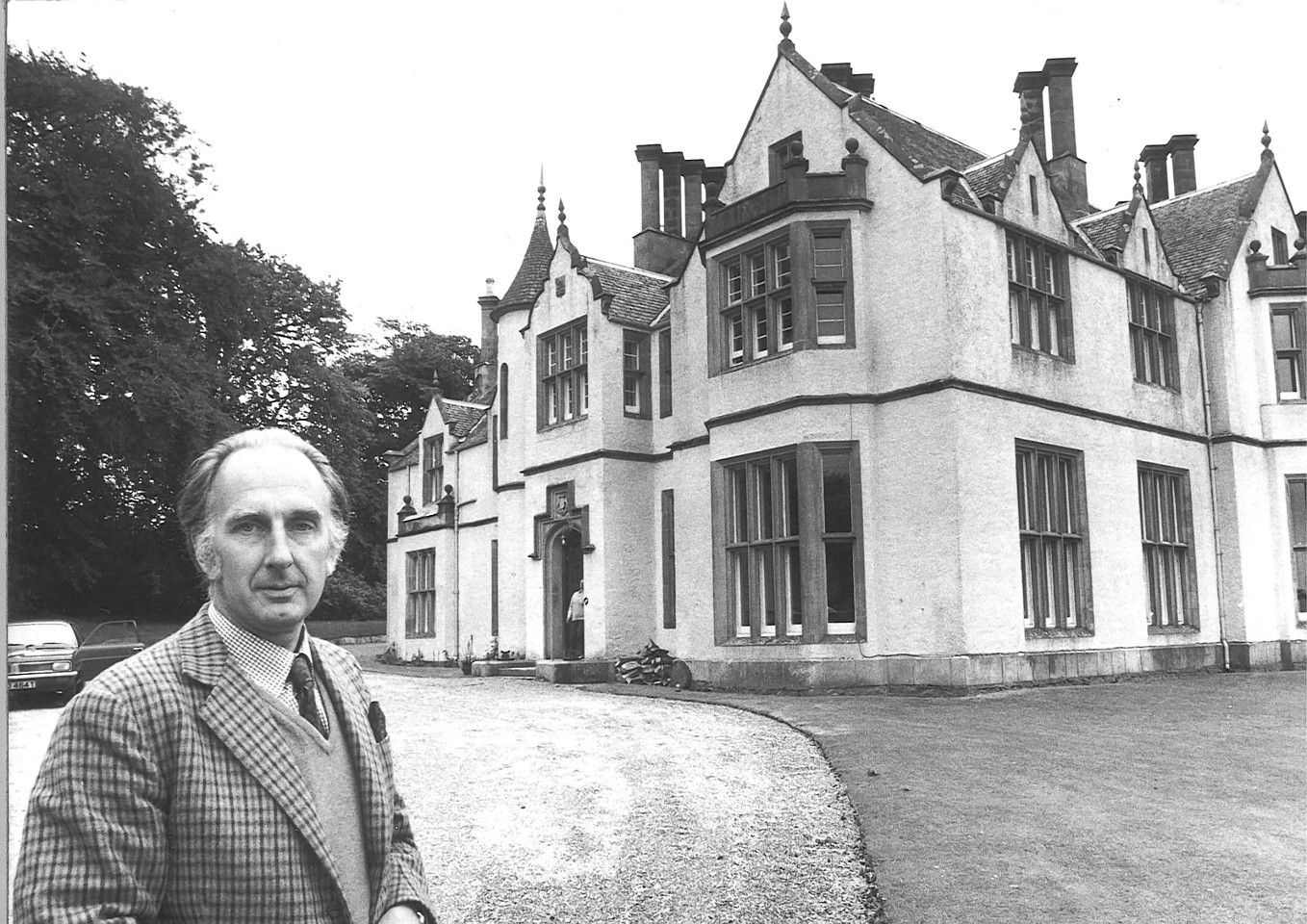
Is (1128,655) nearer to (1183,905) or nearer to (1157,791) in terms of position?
(1157,791)

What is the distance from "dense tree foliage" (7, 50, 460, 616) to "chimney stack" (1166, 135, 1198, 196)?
909 inches

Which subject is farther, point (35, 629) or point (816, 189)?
point (816, 189)

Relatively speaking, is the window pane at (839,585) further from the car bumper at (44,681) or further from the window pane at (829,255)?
the car bumper at (44,681)

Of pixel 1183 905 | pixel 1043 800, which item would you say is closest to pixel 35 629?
pixel 1183 905

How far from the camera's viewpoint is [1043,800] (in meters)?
7.27

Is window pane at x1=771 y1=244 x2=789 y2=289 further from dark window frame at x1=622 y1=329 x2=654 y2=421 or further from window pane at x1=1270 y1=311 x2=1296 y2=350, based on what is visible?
window pane at x1=1270 y1=311 x2=1296 y2=350

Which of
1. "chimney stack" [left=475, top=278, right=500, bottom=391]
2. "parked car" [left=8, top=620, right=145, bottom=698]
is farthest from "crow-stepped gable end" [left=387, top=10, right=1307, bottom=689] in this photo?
"parked car" [left=8, top=620, right=145, bottom=698]

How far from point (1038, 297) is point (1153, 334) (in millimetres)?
3435

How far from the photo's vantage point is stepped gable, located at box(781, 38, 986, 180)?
1488 cm

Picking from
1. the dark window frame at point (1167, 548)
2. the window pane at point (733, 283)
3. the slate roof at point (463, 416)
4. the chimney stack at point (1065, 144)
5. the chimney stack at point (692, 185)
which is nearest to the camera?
the window pane at point (733, 283)

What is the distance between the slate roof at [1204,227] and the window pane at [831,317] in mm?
7506

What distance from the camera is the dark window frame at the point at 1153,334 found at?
17.6 meters

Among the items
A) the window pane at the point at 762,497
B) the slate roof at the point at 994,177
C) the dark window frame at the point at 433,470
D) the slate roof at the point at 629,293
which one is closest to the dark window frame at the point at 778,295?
the window pane at the point at 762,497

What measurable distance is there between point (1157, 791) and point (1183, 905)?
242cm
